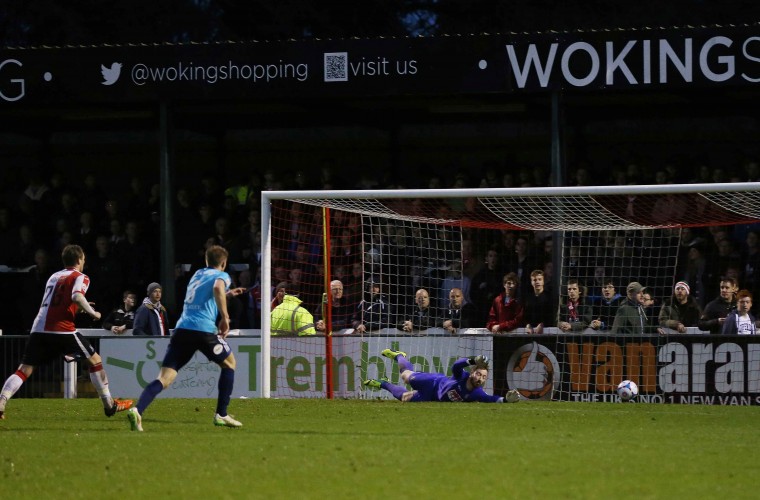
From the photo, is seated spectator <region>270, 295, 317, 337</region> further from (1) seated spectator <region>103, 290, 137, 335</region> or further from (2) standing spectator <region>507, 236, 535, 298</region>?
(2) standing spectator <region>507, 236, 535, 298</region>

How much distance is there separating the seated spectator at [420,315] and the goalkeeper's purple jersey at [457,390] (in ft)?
5.30

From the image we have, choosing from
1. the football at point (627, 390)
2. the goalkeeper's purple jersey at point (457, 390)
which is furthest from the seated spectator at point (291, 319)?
the football at point (627, 390)

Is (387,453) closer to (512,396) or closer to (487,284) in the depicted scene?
(512,396)

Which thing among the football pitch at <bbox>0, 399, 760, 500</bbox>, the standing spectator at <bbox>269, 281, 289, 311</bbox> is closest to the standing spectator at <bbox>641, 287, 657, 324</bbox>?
the football pitch at <bbox>0, 399, 760, 500</bbox>

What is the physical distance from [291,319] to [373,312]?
1110 mm

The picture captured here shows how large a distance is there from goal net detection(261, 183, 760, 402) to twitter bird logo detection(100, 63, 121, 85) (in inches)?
118

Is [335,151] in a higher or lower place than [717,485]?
higher

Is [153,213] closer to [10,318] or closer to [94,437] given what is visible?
[10,318]

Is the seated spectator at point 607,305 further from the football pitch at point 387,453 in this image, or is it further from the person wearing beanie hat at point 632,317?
the football pitch at point 387,453

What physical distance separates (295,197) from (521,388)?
11.4 ft

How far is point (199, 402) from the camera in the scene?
1416 centimetres

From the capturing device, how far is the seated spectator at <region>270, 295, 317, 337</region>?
51.8 feet

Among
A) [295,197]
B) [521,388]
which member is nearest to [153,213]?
[295,197]

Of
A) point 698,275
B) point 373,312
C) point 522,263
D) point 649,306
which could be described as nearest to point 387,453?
point 373,312
